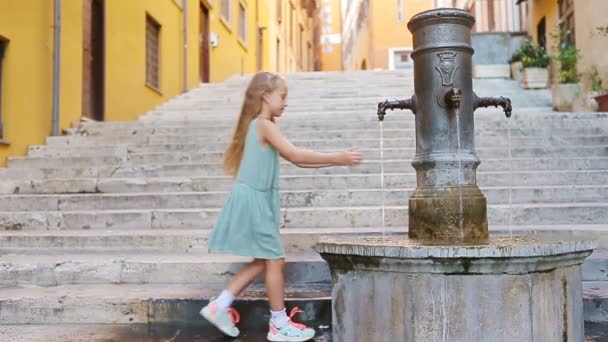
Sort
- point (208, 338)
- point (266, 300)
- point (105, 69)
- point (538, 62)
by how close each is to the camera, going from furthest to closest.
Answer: point (538, 62) < point (105, 69) < point (266, 300) < point (208, 338)

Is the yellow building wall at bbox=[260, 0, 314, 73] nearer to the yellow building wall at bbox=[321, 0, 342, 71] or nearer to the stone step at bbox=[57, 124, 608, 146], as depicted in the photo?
the yellow building wall at bbox=[321, 0, 342, 71]

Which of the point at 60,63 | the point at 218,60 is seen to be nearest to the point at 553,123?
the point at 60,63

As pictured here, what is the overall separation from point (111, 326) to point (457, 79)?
242 cm

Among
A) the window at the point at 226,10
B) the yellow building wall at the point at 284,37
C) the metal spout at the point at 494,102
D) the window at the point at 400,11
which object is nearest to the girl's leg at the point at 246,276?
the metal spout at the point at 494,102

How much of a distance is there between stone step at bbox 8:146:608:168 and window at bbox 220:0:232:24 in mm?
11108

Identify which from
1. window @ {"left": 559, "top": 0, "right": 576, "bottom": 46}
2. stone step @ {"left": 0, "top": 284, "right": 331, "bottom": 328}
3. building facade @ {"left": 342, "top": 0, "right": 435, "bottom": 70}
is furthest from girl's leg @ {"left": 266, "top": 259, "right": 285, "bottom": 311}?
building facade @ {"left": 342, "top": 0, "right": 435, "bottom": 70}

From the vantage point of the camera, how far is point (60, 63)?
7.89 metres

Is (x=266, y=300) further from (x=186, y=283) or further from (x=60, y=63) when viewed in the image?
(x=60, y=63)

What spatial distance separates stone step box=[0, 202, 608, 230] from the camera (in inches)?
193

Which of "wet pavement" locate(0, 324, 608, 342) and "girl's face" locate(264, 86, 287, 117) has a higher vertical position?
"girl's face" locate(264, 86, 287, 117)

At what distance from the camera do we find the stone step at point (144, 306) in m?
3.46

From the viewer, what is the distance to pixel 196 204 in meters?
5.56

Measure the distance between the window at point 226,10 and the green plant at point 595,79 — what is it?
10459mm

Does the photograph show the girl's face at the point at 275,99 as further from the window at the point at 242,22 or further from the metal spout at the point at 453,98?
the window at the point at 242,22
